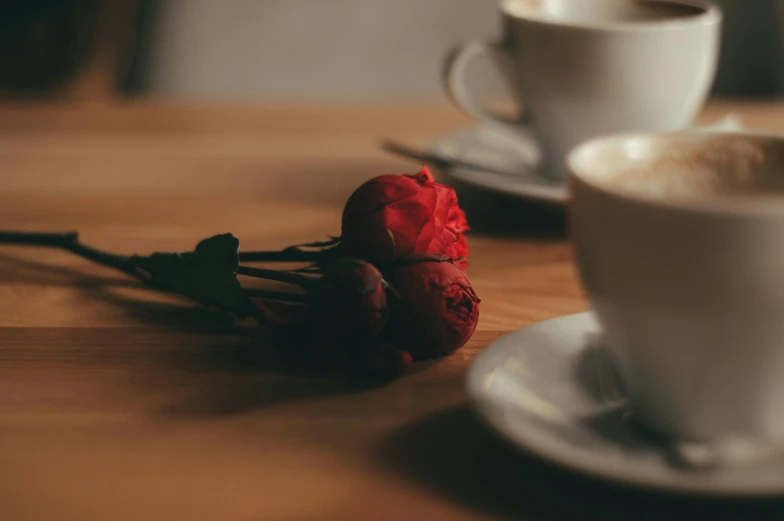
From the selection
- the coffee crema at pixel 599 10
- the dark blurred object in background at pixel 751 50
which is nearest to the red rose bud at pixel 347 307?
the coffee crema at pixel 599 10

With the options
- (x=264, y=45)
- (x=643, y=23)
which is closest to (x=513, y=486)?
(x=643, y=23)

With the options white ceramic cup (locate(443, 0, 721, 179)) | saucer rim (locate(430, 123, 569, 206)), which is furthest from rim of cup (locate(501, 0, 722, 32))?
saucer rim (locate(430, 123, 569, 206))

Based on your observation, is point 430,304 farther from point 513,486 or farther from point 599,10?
point 599,10

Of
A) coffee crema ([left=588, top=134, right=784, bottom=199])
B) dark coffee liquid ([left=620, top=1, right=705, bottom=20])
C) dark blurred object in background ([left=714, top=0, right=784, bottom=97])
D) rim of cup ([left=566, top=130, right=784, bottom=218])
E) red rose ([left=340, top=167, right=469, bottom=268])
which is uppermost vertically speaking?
dark coffee liquid ([left=620, top=1, right=705, bottom=20])

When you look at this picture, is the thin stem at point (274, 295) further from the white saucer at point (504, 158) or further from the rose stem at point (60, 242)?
the white saucer at point (504, 158)

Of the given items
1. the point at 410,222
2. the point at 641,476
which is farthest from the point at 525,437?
the point at 410,222

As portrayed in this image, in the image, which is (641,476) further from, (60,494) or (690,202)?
(60,494)

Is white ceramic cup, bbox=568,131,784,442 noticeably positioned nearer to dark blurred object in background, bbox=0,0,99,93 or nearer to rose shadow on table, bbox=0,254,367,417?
rose shadow on table, bbox=0,254,367,417
